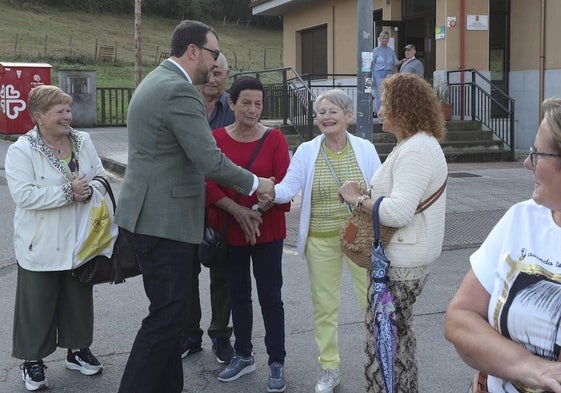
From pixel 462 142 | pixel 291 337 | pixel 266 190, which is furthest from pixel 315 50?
pixel 266 190

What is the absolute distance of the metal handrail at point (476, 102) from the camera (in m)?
15.9

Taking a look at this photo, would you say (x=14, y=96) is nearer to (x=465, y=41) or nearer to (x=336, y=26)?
(x=336, y=26)

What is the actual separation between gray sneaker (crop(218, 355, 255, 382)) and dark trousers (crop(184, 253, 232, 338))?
0.30m

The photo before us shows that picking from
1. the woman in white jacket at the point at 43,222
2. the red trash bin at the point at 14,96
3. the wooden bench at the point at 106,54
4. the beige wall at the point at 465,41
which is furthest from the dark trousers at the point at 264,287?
the wooden bench at the point at 106,54

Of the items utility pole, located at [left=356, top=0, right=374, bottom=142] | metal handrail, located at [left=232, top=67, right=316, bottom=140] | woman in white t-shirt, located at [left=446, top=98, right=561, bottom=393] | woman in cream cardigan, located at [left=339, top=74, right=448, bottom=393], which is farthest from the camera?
metal handrail, located at [left=232, top=67, right=316, bottom=140]

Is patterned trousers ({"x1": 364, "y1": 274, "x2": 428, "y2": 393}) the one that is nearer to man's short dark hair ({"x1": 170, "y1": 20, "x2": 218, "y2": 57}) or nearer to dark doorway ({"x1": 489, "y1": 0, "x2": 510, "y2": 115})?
man's short dark hair ({"x1": 170, "y1": 20, "x2": 218, "y2": 57})

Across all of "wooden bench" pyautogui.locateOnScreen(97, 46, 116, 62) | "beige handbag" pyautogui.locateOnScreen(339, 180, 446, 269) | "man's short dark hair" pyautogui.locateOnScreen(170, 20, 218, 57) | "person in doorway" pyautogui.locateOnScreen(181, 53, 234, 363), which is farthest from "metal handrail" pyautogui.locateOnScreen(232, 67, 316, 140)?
"wooden bench" pyautogui.locateOnScreen(97, 46, 116, 62)

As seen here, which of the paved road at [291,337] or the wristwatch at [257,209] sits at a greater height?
the wristwatch at [257,209]

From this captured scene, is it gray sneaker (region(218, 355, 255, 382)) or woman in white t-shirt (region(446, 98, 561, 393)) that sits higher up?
woman in white t-shirt (region(446, 98, 561, 393))

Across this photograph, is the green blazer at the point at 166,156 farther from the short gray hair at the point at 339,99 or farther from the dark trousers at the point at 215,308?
the dark trousers at the point at 215,308

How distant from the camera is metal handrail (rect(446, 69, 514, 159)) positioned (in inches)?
624

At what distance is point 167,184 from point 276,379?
1.47m

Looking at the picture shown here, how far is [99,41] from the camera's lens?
61.8 metres

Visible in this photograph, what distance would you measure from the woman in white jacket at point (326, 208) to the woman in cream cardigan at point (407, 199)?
63 cm
